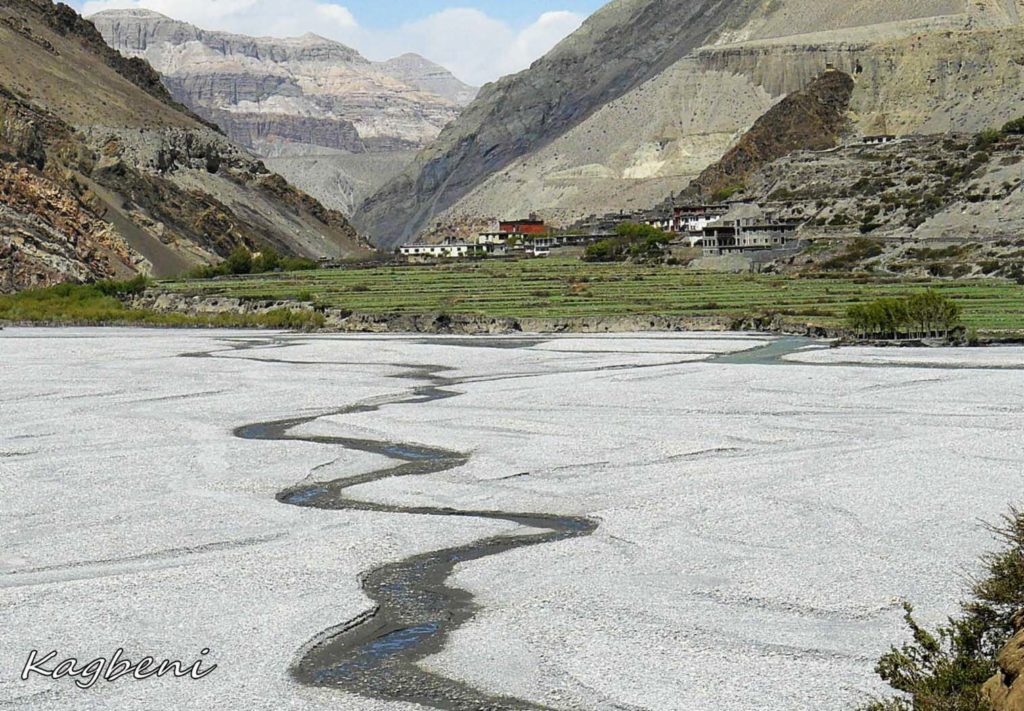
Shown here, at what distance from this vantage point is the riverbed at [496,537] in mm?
14609

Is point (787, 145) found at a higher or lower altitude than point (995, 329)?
higher

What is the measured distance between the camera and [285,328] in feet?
281

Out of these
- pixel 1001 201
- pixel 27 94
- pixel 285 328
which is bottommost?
pixel 285 328

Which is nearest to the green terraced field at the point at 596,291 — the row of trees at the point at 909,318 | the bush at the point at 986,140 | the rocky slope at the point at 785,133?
the row of trees at the point at 909,318

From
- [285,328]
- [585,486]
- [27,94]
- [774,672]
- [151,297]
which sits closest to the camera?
[774,672]

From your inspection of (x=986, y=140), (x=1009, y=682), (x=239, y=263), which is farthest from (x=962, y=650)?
(x=986, y=140)

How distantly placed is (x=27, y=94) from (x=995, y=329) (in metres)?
115

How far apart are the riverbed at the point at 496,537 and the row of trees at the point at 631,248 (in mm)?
90002

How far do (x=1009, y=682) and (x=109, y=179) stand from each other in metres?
133

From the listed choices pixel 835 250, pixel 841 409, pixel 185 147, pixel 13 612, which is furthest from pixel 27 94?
pixel 13 612

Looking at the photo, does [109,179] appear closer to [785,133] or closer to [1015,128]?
[1015,128]

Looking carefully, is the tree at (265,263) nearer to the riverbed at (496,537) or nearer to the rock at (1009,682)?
the riverbed at (496,537)

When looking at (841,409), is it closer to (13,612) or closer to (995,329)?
(13,612)

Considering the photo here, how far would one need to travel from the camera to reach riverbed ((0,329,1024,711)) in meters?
14.6
